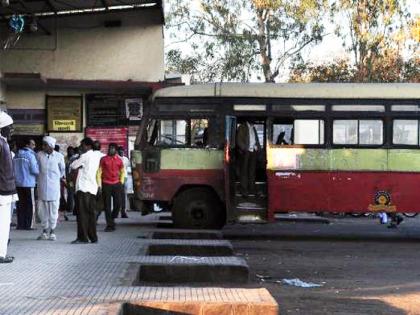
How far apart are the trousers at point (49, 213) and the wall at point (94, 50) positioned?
369 inches

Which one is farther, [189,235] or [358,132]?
[358,132]

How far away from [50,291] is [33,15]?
1301 cm

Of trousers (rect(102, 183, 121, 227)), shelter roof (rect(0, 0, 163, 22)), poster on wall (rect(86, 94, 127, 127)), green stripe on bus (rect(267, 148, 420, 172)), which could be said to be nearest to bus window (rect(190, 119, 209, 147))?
green stripe on bus (rect(267, 148, 420, 172))

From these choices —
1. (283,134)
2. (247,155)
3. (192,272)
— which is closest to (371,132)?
(283,134)

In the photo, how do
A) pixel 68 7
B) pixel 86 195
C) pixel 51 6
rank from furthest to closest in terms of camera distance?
pixel 68 7 → pixel 51 6 → pixel 86 195

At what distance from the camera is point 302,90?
553 inches

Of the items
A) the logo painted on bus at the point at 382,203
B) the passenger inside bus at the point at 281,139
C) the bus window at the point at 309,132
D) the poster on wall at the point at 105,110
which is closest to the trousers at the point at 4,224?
the passenger inside bus at the point at 281,139

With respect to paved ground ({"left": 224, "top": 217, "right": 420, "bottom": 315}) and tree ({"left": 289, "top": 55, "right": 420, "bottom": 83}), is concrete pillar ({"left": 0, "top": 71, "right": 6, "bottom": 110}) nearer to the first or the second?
paved ground ({"left": 224, "top": 217, "right": 420, "bottom": 315})

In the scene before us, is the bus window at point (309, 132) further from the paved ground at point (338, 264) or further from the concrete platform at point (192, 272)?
the concrete platform at point (192, 272)

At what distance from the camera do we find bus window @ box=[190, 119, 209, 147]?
14.2m

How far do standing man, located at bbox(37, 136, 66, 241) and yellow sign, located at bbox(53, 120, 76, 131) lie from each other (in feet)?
28.7

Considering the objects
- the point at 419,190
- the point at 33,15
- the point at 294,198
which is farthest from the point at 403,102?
the point at 33,15

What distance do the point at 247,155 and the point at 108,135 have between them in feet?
25.6

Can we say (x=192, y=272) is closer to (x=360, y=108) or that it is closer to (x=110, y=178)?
(x=110, y=178)
